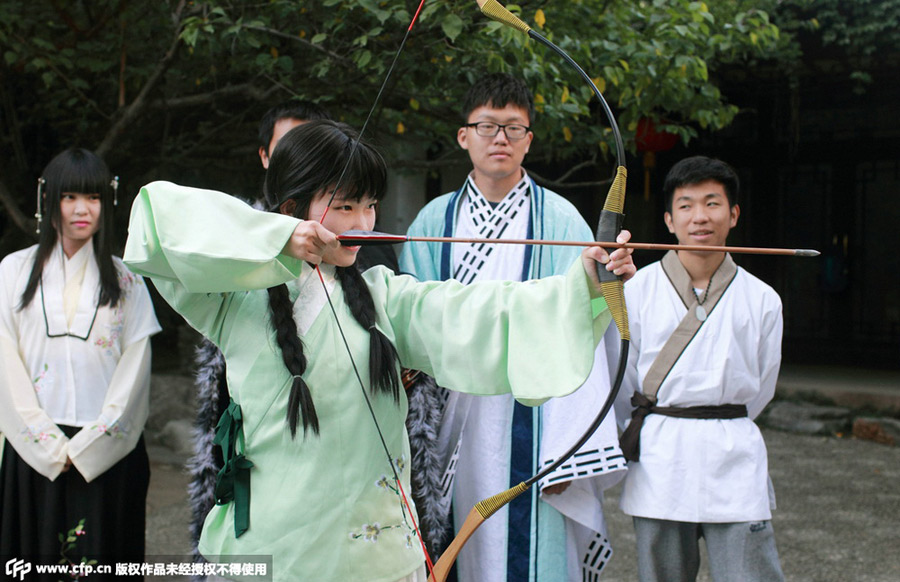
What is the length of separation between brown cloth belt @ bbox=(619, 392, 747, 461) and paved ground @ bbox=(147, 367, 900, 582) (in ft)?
5.43

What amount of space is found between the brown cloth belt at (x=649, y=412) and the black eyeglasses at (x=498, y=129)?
91 cm

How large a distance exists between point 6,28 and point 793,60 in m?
5.40

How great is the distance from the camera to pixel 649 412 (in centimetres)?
274

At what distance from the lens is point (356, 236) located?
1.65m

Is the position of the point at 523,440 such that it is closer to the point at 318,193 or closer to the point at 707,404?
the point at 707,404

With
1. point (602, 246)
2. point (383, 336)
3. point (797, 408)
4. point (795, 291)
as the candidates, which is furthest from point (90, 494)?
point (795, 291)

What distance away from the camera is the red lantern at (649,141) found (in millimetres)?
5805

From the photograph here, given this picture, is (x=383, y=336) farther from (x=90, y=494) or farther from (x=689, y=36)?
(x=689, y=36)

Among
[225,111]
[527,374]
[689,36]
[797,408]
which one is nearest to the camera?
[527,374]

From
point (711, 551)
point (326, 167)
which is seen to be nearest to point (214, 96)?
point (326, 167)

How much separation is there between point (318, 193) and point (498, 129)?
1026 millimetres

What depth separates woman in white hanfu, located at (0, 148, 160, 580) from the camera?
10.0 ft

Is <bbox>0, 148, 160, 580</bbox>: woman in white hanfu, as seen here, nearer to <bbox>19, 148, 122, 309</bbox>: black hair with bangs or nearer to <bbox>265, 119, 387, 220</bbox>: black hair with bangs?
<bbox>19, 148, 122, 309</bbox>: black hair with bangs

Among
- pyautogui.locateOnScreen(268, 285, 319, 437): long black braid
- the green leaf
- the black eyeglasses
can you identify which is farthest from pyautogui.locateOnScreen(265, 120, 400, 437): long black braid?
the green leaf
